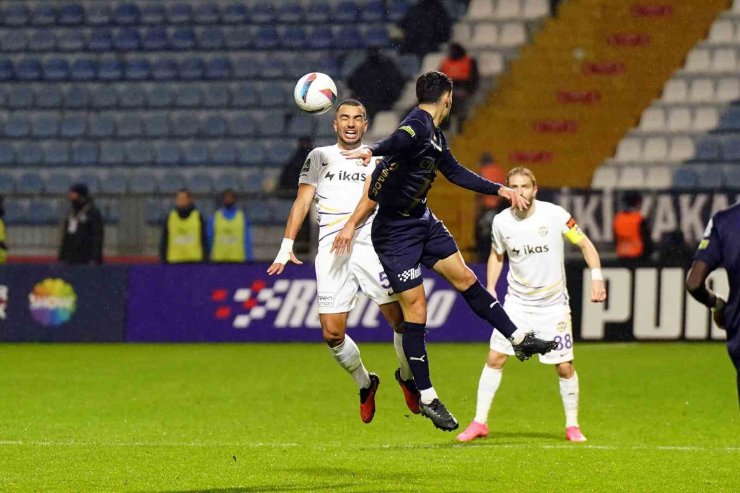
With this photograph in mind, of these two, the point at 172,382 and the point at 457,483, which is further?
the point at 172,382

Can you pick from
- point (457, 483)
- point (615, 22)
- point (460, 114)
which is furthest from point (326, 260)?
point (615, 22)

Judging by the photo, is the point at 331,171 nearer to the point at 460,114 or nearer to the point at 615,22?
the point at 460,114

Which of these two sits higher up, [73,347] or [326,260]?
[326,260]

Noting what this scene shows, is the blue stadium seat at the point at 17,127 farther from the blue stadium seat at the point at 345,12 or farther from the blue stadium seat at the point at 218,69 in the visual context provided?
the blue stadium seat at the point at 345,12

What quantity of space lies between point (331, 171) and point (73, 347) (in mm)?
9361

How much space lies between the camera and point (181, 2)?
87.0ft

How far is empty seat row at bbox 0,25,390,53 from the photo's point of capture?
83.8 feet

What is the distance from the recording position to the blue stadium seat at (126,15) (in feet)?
86.4

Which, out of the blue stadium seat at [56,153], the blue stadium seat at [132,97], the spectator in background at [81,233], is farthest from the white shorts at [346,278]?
the blue stadium seat at [132,97]

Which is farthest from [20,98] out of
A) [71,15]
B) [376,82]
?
[376,82]

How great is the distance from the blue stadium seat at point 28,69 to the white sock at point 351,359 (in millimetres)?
17583

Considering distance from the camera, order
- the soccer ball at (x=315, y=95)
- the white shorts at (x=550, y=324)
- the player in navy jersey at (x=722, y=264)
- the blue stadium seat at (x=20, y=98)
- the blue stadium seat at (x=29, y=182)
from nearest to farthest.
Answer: the player in navy jersey at (x=722, y=264), the soccer ball at (x=315, y=95), the white shorts at (x=550, y=324), the blue stadium seat at (x=29, y=182), the blue stadium seat at (x=20, y=98)

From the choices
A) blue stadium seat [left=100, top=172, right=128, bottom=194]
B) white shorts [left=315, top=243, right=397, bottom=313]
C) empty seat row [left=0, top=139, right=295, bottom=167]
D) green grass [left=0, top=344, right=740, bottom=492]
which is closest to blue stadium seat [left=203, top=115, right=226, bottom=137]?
empty seat row [left=0, top=139, right=295, bottom=167]

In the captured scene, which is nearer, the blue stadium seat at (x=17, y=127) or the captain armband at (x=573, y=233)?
the captain armband at (x=573, y=233)
